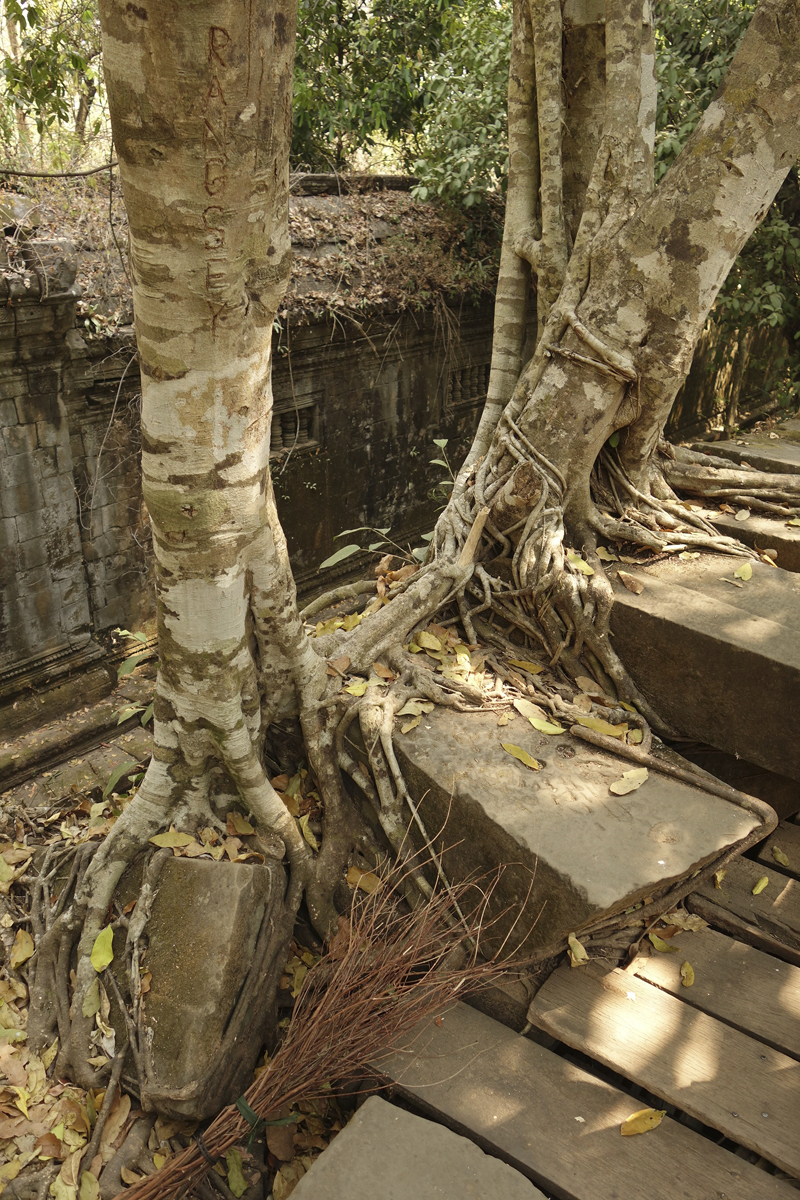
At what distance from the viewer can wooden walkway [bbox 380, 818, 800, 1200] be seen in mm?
2135

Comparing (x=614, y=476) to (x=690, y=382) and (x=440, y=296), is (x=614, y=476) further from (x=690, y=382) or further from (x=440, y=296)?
(x=690, y=382)

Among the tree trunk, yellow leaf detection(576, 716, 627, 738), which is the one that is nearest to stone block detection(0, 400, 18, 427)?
the tree trunk

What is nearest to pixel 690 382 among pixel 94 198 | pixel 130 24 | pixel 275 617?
pixel 94 198

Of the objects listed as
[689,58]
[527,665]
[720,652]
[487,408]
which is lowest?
[527,665]

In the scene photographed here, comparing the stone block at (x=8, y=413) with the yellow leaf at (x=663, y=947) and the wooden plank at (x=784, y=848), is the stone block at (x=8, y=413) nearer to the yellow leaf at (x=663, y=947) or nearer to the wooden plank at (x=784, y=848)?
the yellow leaf at (x=663, y=947)

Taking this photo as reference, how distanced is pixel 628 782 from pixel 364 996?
111cm

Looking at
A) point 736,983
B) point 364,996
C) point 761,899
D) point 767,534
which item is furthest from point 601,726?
point 767,534

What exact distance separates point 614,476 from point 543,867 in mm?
2080

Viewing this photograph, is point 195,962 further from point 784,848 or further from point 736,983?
point 784,848

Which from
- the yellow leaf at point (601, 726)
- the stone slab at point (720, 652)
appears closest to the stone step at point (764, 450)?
the stone slab at point (720, 652)

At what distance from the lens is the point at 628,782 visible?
286cm

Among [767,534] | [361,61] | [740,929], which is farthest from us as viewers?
[361,61]

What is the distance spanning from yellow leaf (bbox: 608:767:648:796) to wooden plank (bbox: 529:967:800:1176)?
22.3 inches

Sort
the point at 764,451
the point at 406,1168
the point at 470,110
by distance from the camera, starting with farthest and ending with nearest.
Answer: the point at 470,110
the point at 764,451
the point at 406,1168
